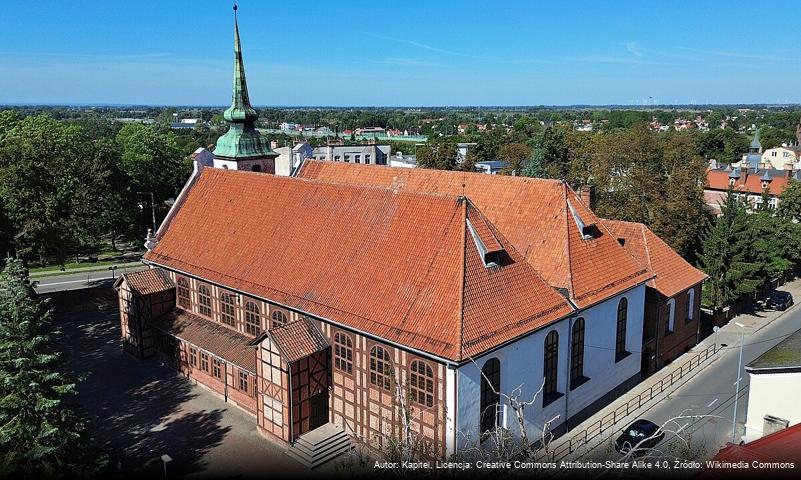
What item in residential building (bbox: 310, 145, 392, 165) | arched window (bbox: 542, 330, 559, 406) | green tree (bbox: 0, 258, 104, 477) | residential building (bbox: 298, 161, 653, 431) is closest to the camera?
green tree (bbox: 0, 258, 104, 477)

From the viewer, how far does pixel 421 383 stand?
1906 centimetres

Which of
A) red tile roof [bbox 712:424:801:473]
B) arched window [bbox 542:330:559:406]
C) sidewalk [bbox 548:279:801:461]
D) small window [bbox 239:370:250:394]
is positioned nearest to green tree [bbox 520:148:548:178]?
sidewalk [bbox 548:279:801:461]

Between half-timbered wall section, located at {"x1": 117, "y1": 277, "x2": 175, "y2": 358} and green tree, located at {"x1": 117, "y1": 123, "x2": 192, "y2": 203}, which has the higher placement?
green tree, located at {"x1": 117, "y1": 123, "x2": 192, "y2": 203}

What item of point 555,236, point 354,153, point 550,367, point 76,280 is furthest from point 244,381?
point 354,153

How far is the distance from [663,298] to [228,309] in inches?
765

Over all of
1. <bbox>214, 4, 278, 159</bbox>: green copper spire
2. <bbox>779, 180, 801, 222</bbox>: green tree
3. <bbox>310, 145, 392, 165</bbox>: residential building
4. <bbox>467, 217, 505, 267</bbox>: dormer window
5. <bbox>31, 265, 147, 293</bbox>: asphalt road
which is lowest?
<bbox>31, 265, 147, 293</bbox>: asphalt road

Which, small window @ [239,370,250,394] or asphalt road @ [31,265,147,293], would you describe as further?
asphalt road @ [31,265,147,293]

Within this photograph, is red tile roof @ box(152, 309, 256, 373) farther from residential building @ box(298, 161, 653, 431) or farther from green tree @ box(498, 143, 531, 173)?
green tree @ box(498, 143, 531, 173)

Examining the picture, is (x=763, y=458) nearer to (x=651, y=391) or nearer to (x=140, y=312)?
(x=651, y=391)

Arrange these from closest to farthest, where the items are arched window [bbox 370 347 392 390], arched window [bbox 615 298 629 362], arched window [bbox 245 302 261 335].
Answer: arched window [bbox 370 347 392 390]
arched window [bbox 245 302 261 335]
arched window [bbox 615 298 629 362]

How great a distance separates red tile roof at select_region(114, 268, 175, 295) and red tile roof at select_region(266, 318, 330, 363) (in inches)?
402

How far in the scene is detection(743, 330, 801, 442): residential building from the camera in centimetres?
2083

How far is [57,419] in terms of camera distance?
17.8 meters

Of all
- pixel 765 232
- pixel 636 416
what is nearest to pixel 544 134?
pixel 765 232
